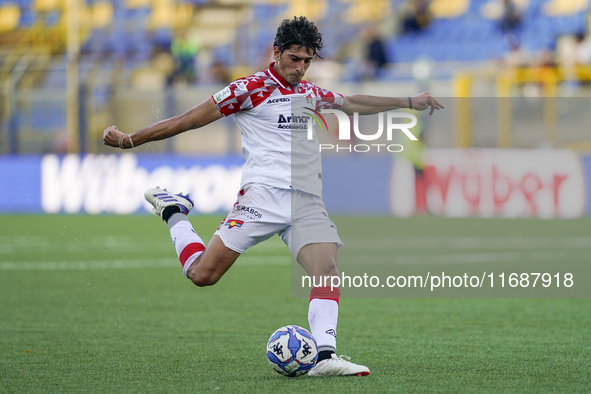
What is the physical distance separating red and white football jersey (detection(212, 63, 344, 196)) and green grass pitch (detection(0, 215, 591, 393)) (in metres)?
1.08

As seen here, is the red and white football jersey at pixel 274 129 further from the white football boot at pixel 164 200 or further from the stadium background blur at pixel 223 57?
the stadium background blur at pixel 223 57

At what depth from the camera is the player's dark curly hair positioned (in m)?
4.87

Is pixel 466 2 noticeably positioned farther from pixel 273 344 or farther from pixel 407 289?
pixel 273 344

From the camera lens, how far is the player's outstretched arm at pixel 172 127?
16.2 feet

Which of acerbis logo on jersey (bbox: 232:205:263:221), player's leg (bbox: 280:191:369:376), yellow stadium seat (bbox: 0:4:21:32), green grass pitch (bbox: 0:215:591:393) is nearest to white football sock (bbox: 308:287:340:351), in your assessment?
player's leg (bbox: 280:191:369:376)

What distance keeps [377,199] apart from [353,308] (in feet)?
30.1

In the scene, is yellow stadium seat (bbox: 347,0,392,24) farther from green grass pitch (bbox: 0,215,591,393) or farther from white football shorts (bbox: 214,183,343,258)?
white football shorts (bbox: 214,183,343,258)

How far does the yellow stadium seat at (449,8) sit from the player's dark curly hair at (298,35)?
1870 centimetres

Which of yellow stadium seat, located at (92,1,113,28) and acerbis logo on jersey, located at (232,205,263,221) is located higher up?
yellow stadium seat, located at (92,1,113,28)

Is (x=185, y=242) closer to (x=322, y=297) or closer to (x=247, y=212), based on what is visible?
(x=247, y=212)

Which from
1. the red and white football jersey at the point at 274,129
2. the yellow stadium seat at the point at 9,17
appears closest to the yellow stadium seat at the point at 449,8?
the yellow stadium seat at the point at 9,17

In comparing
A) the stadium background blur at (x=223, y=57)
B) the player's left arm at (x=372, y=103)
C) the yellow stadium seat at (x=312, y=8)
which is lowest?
the player's left arm at (x=372, y=103)

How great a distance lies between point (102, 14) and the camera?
25.7 m

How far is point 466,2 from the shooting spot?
23094 millimetres
